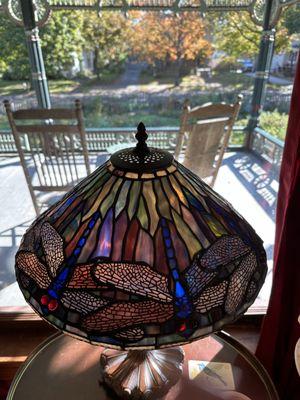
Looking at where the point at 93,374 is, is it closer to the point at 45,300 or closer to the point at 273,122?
the point at 45,300

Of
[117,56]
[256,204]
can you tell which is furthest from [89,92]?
[256,204]

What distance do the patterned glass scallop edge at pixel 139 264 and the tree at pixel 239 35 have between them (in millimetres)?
2588

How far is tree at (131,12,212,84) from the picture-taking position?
9.36 feet

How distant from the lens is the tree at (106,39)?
283 cm

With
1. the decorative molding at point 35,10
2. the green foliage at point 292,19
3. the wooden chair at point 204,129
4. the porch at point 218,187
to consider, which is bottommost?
the porch at point 218,187

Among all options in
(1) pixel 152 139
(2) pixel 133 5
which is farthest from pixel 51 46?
(1) pixel 152 139

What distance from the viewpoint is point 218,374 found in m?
0.93

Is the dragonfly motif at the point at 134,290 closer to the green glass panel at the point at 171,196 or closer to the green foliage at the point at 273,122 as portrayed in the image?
the green glass panel at the point at 171,196

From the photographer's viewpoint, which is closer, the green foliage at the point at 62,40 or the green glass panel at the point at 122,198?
the green glass panel at the point at 122,198

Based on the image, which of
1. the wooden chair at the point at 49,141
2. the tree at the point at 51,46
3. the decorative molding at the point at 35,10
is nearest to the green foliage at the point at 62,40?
the tree at the point at 51,46

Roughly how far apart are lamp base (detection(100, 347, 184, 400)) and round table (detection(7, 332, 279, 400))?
5 cm

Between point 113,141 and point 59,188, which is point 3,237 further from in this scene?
point 113,141

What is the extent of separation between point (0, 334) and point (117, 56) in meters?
2.34

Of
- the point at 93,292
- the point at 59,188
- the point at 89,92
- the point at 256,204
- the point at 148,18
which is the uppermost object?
the point at 148,18
